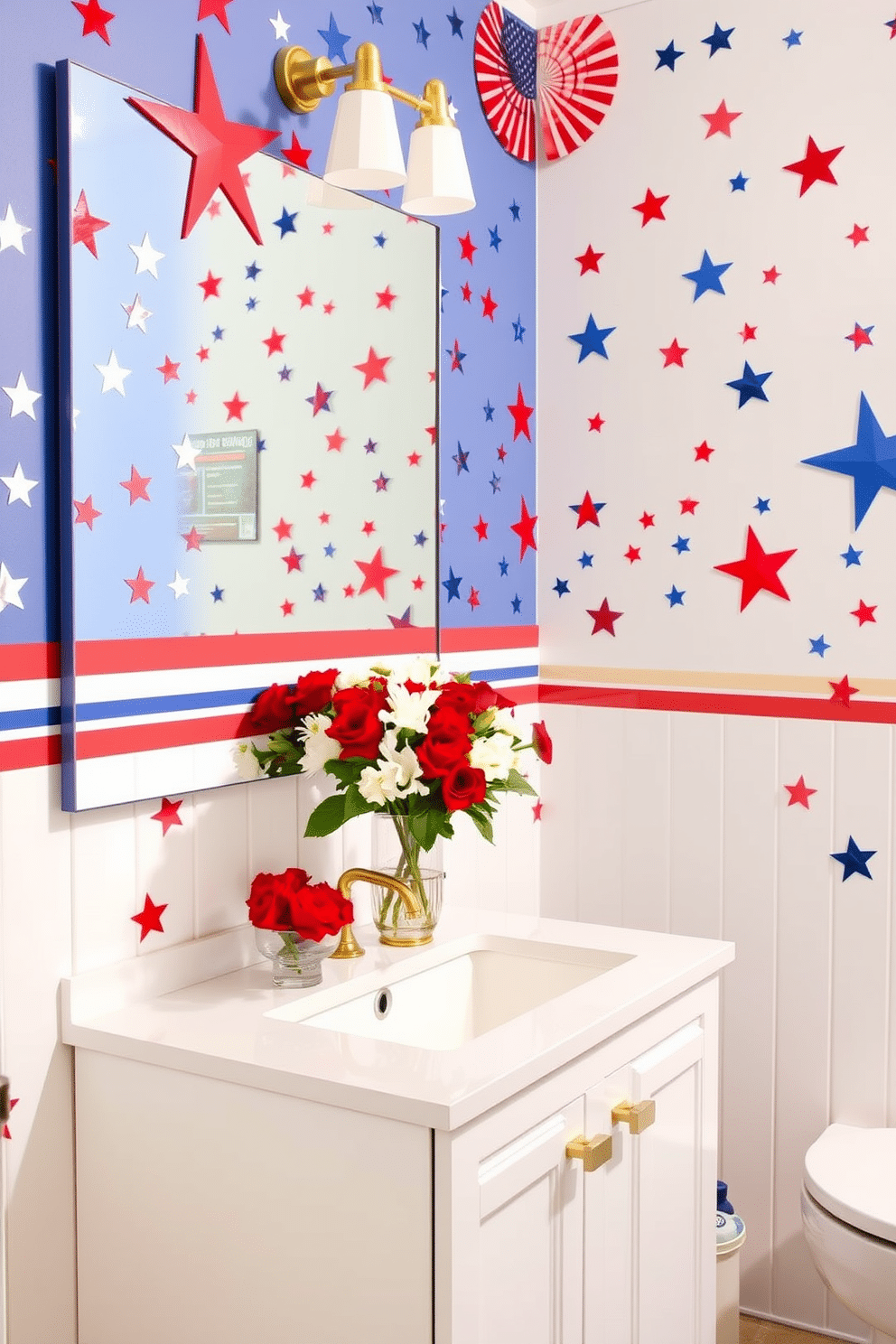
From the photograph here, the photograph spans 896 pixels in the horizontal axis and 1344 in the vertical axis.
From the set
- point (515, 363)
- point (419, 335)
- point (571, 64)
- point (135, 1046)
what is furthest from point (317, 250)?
point (135, 1046)

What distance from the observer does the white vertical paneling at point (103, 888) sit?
152 cm

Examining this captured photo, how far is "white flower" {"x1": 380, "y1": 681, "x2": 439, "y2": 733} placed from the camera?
167 cm

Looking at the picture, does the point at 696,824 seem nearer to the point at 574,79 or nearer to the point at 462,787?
the point at 462,787

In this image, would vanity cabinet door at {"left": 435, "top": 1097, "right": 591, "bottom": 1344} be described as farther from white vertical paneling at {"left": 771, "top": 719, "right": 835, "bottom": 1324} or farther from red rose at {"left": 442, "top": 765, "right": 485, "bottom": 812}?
white vertical paneling at {"left": 771, "top": 719, "right": 835, "bottom": 1324}

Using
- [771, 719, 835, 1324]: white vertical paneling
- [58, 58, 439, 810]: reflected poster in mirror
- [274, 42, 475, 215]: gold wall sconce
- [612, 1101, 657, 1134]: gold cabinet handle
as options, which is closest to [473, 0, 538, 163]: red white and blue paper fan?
[58, 58, 439, 810]: reflected poster in mirror

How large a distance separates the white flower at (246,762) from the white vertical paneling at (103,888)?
18 centimetres

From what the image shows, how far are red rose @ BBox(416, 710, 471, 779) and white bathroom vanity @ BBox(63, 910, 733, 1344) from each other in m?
0.29

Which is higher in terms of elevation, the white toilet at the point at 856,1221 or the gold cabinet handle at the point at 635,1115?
the gold cabinet handle at the point at 635,1115

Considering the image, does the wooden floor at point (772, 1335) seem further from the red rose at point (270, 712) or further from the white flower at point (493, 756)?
the red rose at point (270, 712)

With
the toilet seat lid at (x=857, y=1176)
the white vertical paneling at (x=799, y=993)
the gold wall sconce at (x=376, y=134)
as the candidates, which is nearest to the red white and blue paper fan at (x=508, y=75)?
the gold wall sconce at (x=376, y=134)

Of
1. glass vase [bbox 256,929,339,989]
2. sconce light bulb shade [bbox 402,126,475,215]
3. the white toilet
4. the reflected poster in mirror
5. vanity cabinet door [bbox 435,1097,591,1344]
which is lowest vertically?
the white toilet

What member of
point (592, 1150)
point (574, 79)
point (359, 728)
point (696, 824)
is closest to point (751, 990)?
point (696, 824)

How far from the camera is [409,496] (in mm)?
2049

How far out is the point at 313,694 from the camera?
1.76m
